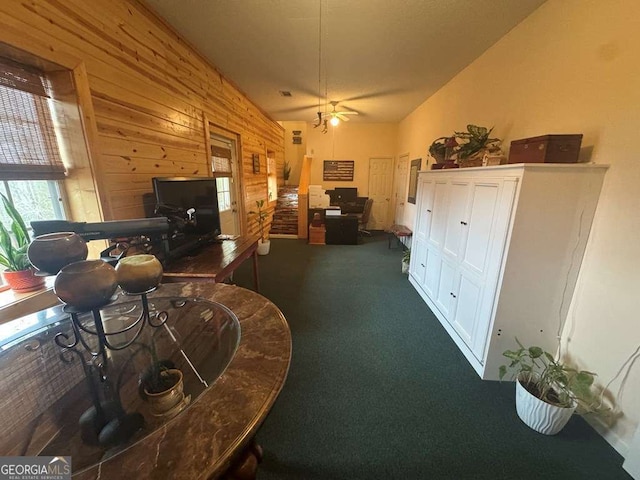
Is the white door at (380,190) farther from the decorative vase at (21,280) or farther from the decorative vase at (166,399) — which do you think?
the decorative vase at (166,399)

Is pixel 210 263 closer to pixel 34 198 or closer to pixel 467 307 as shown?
pixel 34 198

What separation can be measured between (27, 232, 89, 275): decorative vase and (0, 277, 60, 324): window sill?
2.98 ft

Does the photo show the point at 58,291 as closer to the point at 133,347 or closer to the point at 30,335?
the point at 133,347

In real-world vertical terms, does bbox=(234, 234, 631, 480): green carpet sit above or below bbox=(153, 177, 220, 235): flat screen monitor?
below

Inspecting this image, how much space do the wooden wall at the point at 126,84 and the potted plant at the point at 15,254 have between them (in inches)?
16.2

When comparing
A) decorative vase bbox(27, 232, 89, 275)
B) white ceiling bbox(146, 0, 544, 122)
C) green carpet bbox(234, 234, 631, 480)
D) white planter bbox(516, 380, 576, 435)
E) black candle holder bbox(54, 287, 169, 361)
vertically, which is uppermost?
white ceiling bbox(146, 0, 544, 122)

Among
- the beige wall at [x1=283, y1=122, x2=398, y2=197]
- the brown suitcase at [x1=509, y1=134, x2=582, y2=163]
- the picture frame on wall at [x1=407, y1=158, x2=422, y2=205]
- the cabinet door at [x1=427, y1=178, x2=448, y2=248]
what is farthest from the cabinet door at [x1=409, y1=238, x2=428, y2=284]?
the beige wall at [x1=283, y1=122, x2=398, y2=197]

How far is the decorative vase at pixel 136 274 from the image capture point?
85 cm

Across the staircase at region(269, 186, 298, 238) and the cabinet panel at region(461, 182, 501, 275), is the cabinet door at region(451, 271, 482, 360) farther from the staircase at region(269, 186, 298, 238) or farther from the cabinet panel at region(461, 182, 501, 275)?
the staircase at region(269, 186, 298, 238)

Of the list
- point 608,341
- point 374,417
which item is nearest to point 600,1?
point 608,341

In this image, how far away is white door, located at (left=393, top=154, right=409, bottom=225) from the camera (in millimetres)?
5784

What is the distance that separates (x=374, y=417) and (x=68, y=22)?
9.96 feet

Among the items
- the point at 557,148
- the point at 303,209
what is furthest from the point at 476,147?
the point at 303,209

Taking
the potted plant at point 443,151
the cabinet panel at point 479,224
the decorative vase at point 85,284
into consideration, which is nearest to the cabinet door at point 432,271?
the cabinet panel at point 479,224
